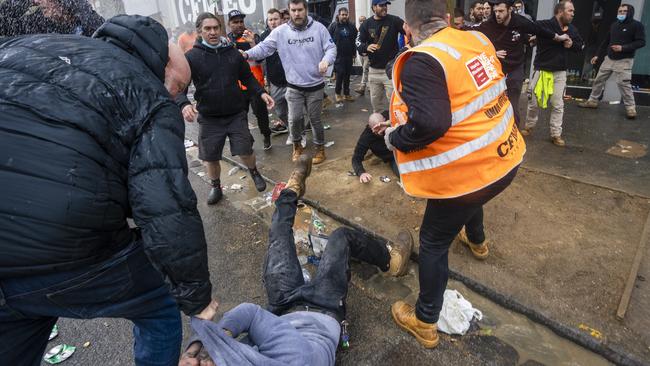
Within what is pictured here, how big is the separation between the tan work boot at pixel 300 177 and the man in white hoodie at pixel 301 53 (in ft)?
6.71

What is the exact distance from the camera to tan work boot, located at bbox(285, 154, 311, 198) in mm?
2965

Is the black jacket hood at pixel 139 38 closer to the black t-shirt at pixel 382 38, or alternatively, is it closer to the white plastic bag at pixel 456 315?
the white plastic bag at pixel 456 315

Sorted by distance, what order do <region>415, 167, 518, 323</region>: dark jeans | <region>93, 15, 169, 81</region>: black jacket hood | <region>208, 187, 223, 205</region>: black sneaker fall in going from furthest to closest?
<region>208, 187, 223, 205</region>: black sneaker → <region>415, 167, 518, 323</region>: dark jeans → <region>93, 15, 169, 81</region>: black jacket hood

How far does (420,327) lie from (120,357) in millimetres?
1862

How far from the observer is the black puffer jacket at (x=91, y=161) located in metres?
1.23

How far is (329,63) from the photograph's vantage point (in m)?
4.87

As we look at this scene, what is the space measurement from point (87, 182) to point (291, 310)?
1.26m

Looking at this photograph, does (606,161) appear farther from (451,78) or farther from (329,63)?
(451,78)

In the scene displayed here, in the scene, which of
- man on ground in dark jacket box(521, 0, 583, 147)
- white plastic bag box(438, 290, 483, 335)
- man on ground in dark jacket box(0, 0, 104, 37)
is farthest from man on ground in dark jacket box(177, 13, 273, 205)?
man on ground in dark jacket box(521, 0, 583, 147)

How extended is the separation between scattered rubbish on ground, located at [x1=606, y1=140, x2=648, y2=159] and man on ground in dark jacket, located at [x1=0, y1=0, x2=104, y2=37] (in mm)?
5515

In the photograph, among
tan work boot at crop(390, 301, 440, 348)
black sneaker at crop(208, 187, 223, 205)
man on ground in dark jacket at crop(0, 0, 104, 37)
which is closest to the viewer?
man on ground in dark jacket at crop(0, 0, 104, 37)

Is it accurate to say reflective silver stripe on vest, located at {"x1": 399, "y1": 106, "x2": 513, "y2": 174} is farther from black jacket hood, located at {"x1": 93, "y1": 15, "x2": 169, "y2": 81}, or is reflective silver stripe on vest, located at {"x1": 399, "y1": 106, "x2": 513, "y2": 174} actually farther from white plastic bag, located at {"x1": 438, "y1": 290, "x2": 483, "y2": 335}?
black jacket hood, located at {"x1": 93, "y1": 15, "x2": 169, "y2": 81}

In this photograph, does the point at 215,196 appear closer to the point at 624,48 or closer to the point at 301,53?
the point at 301,53

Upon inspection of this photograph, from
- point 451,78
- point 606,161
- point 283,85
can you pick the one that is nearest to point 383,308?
point 451,78
